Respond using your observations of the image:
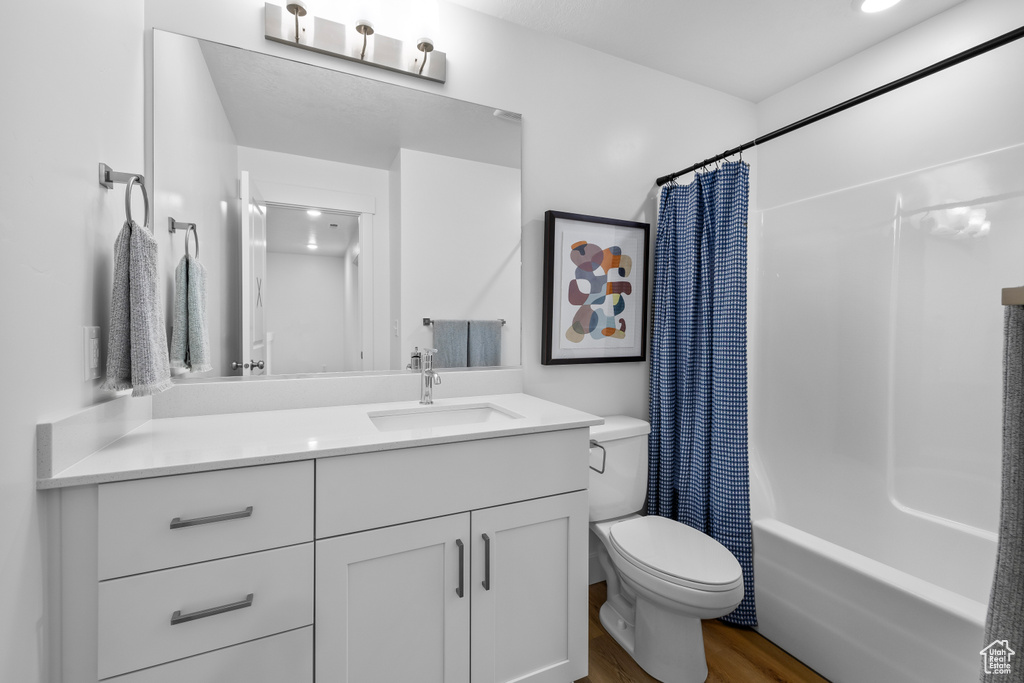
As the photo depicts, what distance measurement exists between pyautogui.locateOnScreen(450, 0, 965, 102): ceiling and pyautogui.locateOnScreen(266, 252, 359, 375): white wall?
122 centimetres

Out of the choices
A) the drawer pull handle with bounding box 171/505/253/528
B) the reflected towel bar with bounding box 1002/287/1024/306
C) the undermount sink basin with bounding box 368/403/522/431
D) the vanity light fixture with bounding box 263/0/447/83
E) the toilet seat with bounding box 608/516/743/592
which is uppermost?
the vanity light fixture with bounding box 263/0/447/83

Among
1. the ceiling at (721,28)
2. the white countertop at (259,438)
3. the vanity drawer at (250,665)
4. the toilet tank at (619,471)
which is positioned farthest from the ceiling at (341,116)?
the vanity drawer at (250,665)

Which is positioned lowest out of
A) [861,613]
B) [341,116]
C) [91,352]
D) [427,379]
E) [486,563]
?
[861,613]

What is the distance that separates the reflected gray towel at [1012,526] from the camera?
61 cm

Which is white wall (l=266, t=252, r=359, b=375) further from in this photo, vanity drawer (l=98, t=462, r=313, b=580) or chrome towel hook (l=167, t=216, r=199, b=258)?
vanity drawer (l=98, t=462, r=313, b=580)

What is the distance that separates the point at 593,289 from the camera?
79.3 inches

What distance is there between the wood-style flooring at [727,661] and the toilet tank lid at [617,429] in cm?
79

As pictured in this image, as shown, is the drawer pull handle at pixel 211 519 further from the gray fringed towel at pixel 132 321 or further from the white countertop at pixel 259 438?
the gray fringed towel at pixel 132 321

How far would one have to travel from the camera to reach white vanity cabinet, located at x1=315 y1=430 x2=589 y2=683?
106cm

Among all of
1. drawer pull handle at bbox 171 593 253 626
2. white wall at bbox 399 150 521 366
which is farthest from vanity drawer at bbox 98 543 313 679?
white wall at bbox 399 150 521 366

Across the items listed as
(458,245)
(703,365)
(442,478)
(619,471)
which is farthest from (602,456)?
(458,245)

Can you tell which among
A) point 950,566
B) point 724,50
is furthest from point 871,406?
point 724,50

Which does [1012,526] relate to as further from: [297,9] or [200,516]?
[297,9]

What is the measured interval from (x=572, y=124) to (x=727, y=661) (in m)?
2.26
